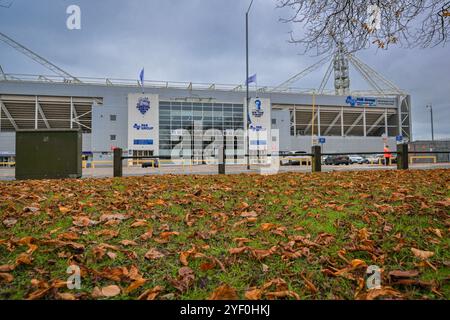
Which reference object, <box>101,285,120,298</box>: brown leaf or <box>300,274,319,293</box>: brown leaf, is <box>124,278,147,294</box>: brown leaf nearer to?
<box>101,285,120,298</box>: brown leaf

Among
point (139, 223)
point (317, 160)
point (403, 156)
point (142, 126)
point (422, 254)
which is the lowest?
point (422, 254)

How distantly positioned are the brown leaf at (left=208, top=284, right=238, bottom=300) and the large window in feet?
133

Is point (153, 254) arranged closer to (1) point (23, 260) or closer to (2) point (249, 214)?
(1) point (23, 260)

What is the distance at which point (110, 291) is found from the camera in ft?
6.91

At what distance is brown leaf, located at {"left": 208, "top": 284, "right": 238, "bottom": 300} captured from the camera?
2.04 metres

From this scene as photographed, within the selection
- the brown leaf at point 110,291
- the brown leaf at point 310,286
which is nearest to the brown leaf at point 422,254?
the brown leaf at point 310,286

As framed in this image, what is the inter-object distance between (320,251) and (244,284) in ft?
3.16

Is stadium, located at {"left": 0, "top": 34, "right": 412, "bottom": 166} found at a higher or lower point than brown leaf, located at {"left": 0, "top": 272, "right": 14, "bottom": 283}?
higher

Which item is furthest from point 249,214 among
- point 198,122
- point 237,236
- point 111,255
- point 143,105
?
point 198,122

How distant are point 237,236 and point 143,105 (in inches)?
1615

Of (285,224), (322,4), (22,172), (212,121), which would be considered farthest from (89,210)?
(212,121)

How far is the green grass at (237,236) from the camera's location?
2.25 metres

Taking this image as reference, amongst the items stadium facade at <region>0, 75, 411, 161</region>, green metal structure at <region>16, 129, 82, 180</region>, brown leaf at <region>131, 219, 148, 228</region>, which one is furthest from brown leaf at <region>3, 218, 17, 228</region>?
stadium facade at <region>0, 75, 411, 161</region>

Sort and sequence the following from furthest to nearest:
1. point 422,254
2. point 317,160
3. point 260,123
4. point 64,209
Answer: point 260,123
point 317,160
point 64,209
point 422,254
